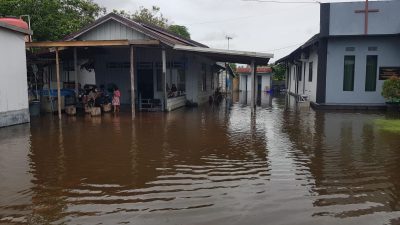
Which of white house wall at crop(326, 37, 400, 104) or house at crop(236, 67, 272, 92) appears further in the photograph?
house at crop(236, 67, 272, 92)

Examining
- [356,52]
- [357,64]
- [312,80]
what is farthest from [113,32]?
[357,64]

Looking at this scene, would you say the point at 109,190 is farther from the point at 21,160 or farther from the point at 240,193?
the point at 21,160

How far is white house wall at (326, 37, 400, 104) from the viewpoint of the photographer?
19.7 metres

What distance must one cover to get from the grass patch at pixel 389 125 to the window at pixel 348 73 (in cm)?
578

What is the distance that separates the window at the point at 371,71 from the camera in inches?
786

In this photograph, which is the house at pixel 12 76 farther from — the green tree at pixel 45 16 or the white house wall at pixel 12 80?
the green tree at pixel 45 16

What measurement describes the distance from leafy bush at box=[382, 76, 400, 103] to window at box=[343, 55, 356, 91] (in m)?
2.00

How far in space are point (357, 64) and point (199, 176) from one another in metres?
16.3

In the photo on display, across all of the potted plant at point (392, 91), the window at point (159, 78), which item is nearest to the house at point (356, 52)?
the potted plant at point (392, 91)

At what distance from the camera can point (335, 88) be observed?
20.4m

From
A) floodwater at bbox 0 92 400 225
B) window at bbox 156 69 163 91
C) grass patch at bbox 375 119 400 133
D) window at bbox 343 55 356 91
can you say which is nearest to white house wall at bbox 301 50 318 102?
window at bbox 343 55 356 91

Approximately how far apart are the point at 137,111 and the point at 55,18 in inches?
573

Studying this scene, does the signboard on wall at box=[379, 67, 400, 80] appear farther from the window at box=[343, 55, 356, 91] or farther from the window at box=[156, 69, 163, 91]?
Result: the window at box=[156, 69, 163, 91]

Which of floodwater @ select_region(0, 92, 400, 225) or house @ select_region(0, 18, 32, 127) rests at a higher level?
house @ select_region(0, 18, 32, 127)
